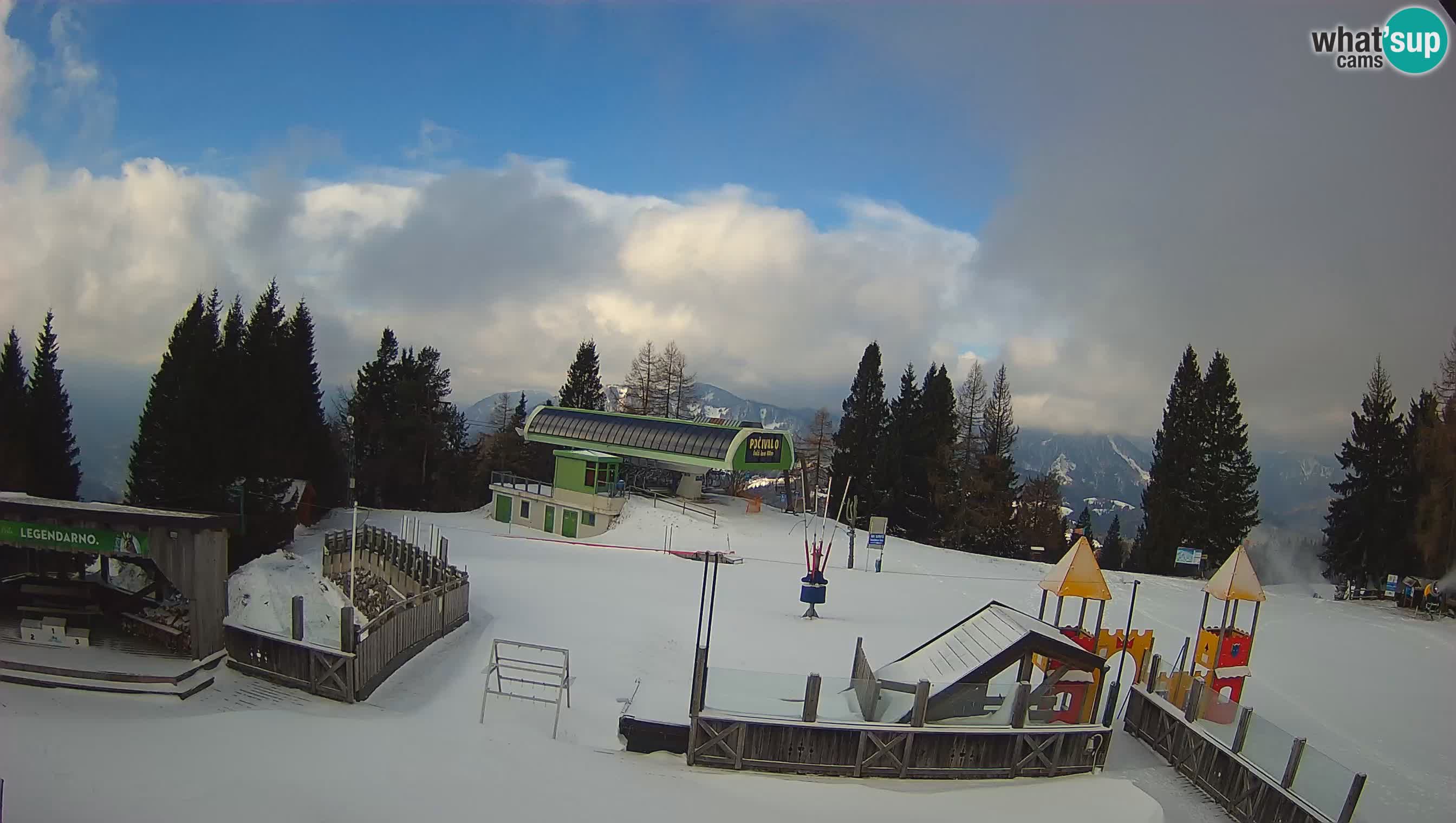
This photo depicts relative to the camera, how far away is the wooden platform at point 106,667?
34.1 feet

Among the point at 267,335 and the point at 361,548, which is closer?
the point at 361,548

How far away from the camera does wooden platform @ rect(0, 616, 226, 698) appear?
34.1 feet

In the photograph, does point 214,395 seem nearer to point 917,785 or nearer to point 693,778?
point 693,778

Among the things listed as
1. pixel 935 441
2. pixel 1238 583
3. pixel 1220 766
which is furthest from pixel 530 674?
pixel 935 441

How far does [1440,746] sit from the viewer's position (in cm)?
1480

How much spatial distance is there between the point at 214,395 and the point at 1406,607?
46.3m

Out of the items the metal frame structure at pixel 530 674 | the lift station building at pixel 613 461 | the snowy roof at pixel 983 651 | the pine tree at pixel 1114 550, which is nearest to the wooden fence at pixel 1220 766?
the snowy roof at pixel 983 651

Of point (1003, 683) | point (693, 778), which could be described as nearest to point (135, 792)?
point (693, 778)

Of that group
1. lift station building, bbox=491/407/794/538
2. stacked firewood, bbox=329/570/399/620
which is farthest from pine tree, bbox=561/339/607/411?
stacked firewood, bbox=329/570/399/620

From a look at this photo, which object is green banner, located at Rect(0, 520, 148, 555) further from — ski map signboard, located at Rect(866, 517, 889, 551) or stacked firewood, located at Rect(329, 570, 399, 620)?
ski map signboard, located at Rect(866, 517, 889, 551)

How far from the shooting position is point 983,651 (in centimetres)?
1164

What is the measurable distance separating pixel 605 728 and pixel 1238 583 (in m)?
12.9

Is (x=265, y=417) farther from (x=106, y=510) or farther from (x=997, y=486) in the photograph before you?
(x=997, y=486)

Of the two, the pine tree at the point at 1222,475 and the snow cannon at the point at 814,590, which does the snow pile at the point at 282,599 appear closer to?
the snow cannon at the point at 814,590
